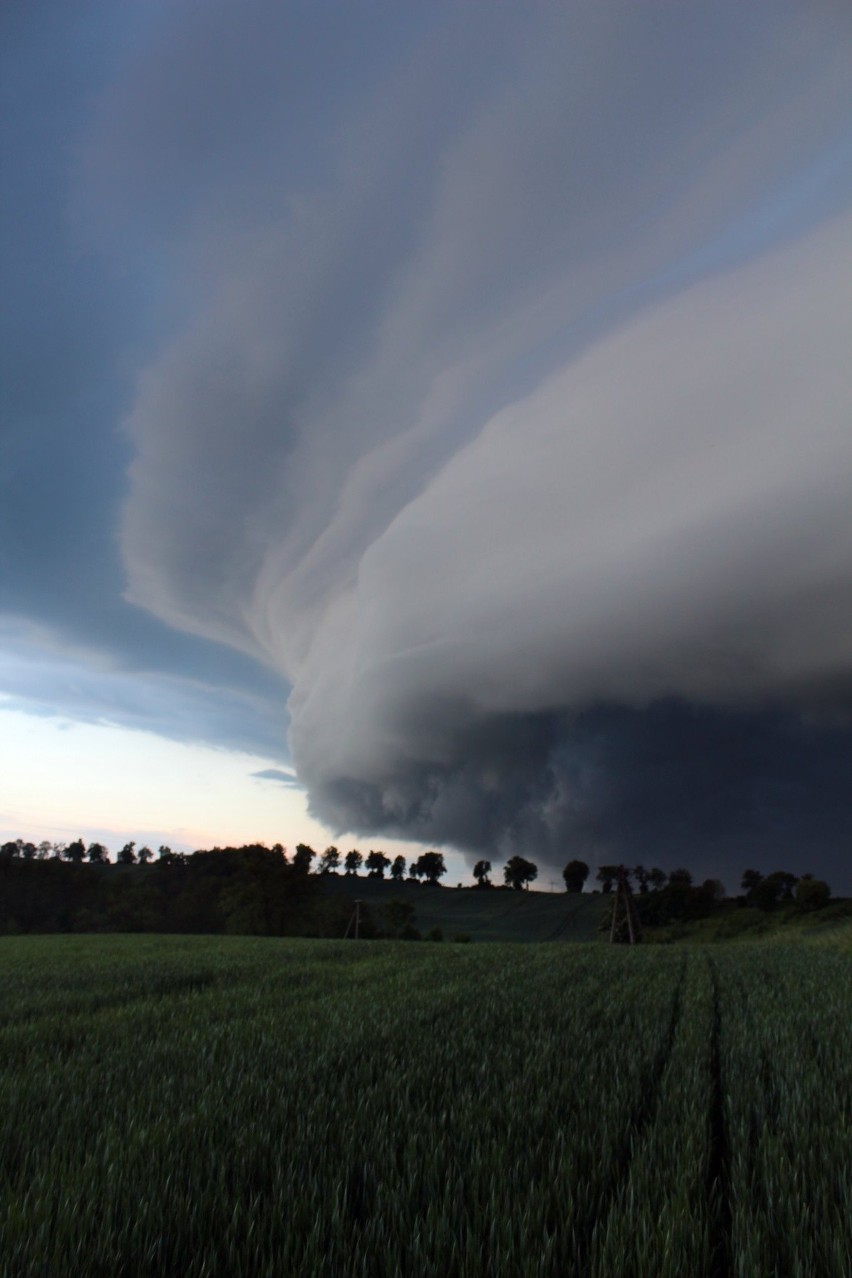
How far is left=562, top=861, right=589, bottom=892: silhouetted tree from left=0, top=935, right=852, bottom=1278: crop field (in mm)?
173681

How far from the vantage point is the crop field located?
3078 mm

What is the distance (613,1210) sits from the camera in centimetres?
334

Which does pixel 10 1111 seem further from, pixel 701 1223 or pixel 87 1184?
pixel 701 1223

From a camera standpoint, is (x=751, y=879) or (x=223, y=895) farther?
(x=751, y=879)

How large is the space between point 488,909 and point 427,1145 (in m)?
135

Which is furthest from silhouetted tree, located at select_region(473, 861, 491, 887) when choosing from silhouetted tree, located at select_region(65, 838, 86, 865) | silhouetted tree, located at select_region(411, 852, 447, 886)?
silhouetted tree, located at select_region(65, 838, 86, 865)

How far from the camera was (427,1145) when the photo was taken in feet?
13.9

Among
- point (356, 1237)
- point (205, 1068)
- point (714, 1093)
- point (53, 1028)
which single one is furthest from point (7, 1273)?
point (53, 1028)

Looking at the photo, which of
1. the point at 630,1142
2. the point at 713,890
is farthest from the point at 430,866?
the point at 630,1142

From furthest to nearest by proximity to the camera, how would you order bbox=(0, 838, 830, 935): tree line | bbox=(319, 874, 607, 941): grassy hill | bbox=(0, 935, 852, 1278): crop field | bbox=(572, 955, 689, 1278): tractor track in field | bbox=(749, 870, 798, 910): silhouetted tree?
bbox=(749, 870, 798, 910): silhouetted tree → bbox=(319, 874, 607, 941): grassy hill → bbox=(0, 838, 830, 935): tree line → bbox=(572, 955, 689, 1278): tractor track in field → bbox=(0, 935, 852, 1278): crop field

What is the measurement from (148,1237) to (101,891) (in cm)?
12328

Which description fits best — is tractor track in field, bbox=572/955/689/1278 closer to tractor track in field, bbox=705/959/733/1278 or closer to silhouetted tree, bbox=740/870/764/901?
tractor track in field, bbox=705/959/733/1278

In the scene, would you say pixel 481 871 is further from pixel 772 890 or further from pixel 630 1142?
pixel 630 1142

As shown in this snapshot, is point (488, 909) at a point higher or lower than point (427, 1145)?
lower
